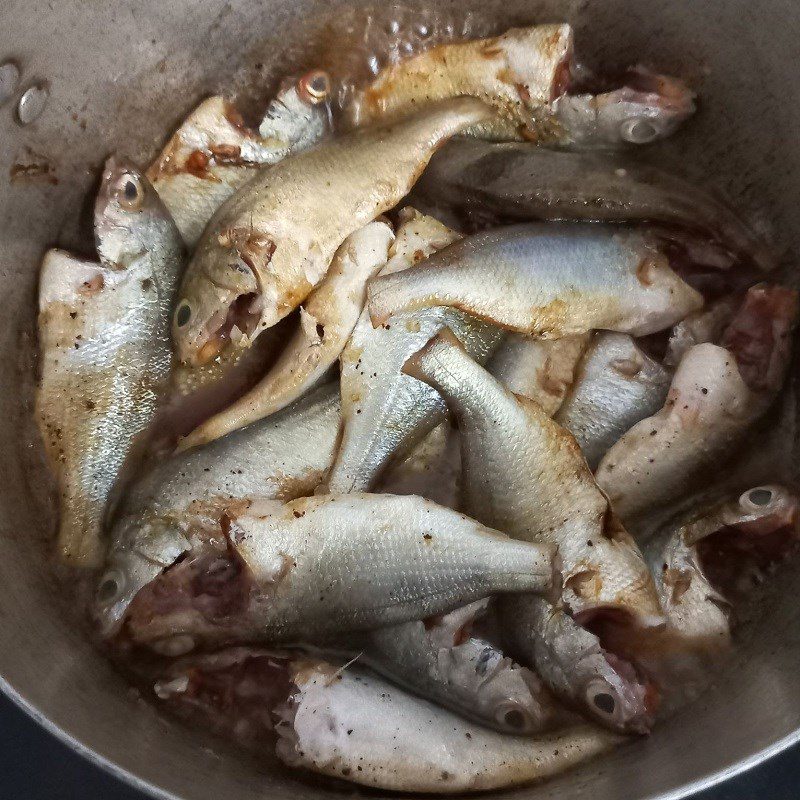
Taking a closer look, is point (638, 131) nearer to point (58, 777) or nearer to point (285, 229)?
point (285, 229)

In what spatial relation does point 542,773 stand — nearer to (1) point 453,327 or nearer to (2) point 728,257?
(1) point 453,327

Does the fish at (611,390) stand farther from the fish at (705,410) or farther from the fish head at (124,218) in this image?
the fish head at (124,218)

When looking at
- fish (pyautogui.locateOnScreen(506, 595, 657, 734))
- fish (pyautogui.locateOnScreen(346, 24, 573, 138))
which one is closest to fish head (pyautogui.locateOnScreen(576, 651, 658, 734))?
fish (pyautogui.locateOnScreen(506, 595, 657, 734))

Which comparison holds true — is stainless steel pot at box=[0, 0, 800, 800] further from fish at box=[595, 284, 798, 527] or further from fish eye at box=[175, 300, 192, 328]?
fish eye at box=[175, 300, 192, 328]

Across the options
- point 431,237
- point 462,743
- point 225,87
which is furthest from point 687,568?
point 225,87

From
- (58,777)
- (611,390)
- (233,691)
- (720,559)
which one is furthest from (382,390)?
(58,777)

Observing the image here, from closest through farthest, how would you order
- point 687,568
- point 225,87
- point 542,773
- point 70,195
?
point 542,773
point 687,568
point 70,195
point 225,87

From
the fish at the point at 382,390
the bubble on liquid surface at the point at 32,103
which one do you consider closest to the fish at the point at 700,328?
the fish at the point at 382,390

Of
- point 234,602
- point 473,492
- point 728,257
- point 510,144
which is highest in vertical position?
point 510,144
